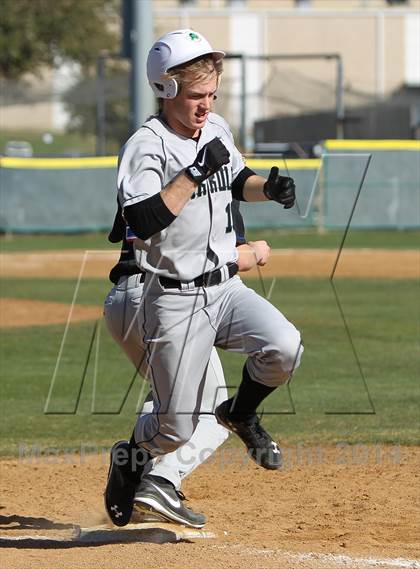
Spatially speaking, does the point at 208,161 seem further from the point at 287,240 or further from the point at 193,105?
the point at 287,240

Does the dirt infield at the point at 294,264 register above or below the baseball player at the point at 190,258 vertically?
below

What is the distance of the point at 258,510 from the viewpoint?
224 inches

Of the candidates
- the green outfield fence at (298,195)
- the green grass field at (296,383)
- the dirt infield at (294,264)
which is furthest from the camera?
the green outfield fence at (298,195)

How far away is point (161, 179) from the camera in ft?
15.3

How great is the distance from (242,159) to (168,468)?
1.45 meters

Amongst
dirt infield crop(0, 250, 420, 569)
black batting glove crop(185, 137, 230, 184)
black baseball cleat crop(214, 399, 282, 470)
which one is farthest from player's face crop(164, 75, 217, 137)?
dirt infield crop(0, 250, 420, 569)

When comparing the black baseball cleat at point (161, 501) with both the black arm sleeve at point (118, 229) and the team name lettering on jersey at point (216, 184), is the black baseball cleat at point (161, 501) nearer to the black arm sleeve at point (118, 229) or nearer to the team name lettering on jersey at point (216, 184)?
the black arm sleeve at point (118, 229)

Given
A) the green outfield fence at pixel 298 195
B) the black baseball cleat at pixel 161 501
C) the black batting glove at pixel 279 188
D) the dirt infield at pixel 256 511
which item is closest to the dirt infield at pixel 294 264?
the green outfield fence at pixel 298 195

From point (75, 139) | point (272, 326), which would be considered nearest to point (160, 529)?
point (272, 326)

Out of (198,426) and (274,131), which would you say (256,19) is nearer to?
(274,131)

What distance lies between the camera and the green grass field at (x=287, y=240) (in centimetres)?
2086

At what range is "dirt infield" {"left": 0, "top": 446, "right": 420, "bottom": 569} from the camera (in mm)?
4719

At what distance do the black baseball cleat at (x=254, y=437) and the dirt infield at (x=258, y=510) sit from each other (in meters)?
0.37

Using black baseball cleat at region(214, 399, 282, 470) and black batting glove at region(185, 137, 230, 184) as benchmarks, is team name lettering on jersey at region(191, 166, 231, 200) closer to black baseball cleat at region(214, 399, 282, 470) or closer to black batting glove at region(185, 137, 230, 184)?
black batting glove at region(185, 137, 230, 184)
